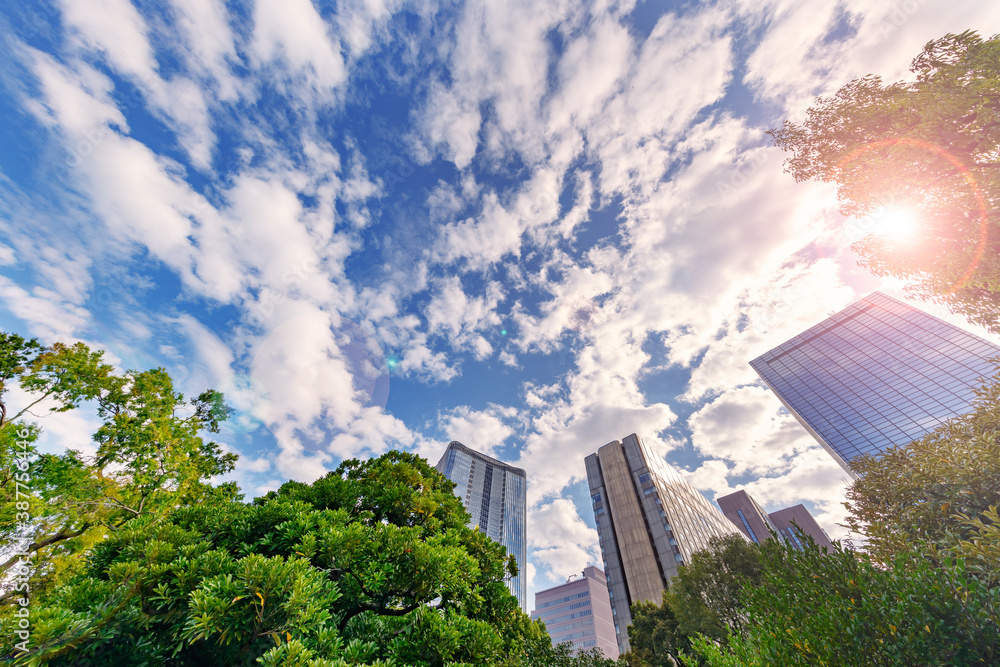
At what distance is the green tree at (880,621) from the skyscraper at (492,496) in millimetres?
106164

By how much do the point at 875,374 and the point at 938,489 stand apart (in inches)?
4062

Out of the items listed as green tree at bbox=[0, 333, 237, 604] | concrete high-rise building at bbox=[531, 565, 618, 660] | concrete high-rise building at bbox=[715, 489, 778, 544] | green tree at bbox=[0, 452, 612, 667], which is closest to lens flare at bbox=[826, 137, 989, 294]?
green tree at bbox=[0, 452, 612, 667]

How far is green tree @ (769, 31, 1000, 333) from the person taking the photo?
9.27 meters

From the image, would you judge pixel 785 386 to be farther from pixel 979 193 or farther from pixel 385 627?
pixel 385 627

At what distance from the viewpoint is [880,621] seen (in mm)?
7574

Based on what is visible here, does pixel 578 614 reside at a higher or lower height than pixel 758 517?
lower

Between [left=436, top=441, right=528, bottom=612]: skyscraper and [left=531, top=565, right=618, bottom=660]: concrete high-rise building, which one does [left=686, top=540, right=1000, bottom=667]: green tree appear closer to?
[left=436, top=441, right=528, bottom=612]: skyscraper

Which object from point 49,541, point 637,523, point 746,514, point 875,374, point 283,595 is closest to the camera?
point 283,595

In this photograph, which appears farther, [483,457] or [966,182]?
[483,457]

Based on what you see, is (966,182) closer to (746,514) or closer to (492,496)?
(492,496)

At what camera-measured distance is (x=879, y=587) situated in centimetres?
845

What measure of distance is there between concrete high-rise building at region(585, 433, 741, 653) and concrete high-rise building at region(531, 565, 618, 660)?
89354 millimetres

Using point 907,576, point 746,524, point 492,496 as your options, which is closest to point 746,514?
point 746,524

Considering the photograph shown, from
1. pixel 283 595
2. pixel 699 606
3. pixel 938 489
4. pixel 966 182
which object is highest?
pixel 966 182
